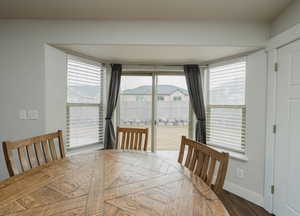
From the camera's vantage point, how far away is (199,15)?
6.88 feet

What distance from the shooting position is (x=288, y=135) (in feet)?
6.18

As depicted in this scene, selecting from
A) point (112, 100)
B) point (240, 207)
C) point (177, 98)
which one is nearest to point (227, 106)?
point (177, 98)

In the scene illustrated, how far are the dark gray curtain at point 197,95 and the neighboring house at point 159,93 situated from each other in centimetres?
20

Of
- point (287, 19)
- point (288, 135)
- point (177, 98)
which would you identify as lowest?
point (288, 135)

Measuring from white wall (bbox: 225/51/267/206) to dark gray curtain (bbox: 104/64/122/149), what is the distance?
2.11 meters

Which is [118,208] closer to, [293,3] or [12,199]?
[12,199]

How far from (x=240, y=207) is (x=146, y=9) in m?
2.81

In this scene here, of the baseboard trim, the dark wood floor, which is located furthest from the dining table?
the baseboard trim

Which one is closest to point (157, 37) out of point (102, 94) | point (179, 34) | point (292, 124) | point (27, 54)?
point (179, 34)

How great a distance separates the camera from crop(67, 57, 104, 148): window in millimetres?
2674

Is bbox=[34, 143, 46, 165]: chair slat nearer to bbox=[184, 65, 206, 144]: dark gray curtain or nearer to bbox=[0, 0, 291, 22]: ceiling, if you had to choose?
bbox=[0, 0, 291, 22]: ceiling

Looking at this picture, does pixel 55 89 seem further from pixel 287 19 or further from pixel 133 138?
pixel 287 19

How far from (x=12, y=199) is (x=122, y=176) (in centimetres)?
65

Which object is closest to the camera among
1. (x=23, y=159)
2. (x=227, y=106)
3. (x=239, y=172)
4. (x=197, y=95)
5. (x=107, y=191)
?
(x=107, y=191)
